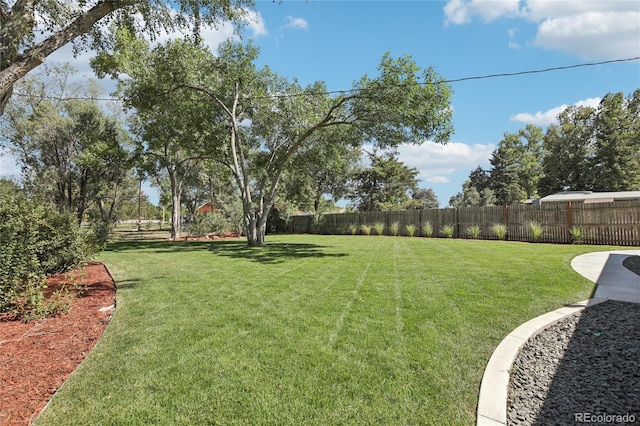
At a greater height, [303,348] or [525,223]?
[525,223]

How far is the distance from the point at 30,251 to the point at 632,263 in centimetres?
1213

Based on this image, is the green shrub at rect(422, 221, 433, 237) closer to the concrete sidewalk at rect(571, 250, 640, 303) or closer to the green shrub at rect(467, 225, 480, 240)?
the green shrub at rect(467, 225, 480, 240)

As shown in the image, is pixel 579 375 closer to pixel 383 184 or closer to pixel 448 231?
pixel 448 231

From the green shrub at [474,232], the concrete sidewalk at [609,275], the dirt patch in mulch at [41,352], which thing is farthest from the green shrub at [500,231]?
the dirt patch in mulch at [41,352]

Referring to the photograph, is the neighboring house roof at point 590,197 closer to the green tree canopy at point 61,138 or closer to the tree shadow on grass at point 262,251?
the tree shadow on grass at point 262,251

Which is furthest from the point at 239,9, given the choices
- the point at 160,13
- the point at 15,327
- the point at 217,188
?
the point at 217,188

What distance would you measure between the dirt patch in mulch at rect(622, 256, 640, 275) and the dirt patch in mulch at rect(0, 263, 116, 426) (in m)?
9.31

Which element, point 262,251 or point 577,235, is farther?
point 577,235

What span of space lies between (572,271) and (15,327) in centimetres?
935

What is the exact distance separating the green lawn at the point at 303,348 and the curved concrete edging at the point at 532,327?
0.30ft

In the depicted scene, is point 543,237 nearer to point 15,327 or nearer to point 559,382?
point 559,382

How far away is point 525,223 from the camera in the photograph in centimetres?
1373

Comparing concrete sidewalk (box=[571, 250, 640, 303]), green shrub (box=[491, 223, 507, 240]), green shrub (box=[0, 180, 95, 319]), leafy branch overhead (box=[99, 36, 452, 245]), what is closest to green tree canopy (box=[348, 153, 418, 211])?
green shrub (box=[491, 223, 507, 240])

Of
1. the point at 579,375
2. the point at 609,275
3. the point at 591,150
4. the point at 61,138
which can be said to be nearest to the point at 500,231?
the point at 609,275
